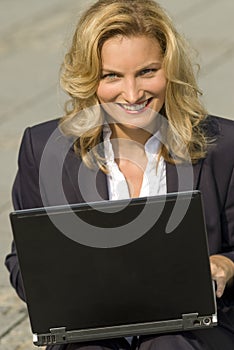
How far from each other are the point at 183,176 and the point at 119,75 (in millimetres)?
412

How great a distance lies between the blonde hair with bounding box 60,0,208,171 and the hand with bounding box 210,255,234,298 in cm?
38

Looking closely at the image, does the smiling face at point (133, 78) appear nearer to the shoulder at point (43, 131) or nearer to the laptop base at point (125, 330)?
the shoulder at point (43, 131)

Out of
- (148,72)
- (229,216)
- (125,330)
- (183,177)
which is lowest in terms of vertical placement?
(125,330)

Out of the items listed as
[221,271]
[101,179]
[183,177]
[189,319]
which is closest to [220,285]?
[221,271]

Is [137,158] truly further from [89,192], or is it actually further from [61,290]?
[61,290]

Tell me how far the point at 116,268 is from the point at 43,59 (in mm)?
5375

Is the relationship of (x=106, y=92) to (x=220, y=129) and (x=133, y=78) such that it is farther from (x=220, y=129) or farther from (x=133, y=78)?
(x=220, y=129)

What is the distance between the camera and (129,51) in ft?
11.7

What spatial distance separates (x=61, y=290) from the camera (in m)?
3.32

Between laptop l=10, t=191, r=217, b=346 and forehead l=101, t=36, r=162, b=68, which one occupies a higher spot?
forehead l=101, t=36, r=162, b=68

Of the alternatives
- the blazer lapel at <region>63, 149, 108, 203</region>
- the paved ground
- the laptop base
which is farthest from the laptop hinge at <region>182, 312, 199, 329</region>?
the paved ground

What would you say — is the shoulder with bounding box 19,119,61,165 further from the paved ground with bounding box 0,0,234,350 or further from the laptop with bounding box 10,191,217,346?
the paved ground with bounding box 0,0,234,350

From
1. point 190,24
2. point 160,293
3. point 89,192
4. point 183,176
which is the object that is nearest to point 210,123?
point 183,176

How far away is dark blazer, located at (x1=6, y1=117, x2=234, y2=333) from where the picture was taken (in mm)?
3715
